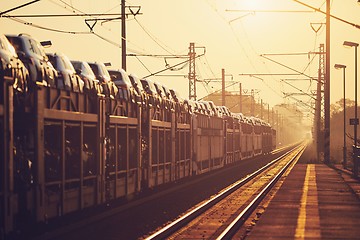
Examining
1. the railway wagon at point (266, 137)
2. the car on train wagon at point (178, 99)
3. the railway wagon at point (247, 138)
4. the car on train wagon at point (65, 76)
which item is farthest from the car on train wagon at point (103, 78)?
the railway wagon at point (266, 137)

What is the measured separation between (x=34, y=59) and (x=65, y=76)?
48.5 inches

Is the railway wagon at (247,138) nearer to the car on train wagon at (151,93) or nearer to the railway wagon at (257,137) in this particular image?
the railway wagon at (257,137)

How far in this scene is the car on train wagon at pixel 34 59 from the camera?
15395mm

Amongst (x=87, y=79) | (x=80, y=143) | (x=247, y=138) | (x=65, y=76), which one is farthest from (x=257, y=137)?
(x=65, y=76)

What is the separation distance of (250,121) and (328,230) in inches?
1955

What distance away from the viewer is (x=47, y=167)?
50.6 ft

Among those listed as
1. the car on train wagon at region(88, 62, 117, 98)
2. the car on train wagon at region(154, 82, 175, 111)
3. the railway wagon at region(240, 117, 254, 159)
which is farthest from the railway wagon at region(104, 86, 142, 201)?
the railway wagon at region(240, 117, 254, 159)

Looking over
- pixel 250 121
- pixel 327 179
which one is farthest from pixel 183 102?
pixel 250 121

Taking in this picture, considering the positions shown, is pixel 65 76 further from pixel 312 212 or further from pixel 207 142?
pixel 207 142

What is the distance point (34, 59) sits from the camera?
16172mm

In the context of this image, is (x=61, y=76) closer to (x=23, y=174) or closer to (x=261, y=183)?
(x=23, y=174)

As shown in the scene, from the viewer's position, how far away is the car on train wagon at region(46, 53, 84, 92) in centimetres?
1712

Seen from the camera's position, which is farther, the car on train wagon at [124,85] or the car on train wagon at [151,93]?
the car on train wagon at [151,93]

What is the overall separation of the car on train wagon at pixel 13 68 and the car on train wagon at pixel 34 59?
493mm
